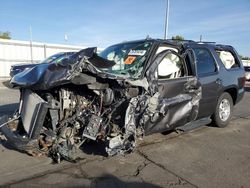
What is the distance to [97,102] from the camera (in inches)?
194

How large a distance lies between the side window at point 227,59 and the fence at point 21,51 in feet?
61.4

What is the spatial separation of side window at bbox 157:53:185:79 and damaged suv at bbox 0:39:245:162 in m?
0.02

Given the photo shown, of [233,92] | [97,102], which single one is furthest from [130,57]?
[233,92]

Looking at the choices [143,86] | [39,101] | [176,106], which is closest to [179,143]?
[176,106]

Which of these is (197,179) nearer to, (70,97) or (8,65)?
(70,97)

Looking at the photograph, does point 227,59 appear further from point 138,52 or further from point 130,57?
point 130,57

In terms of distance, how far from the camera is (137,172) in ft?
14.6

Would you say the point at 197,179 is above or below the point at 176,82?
below

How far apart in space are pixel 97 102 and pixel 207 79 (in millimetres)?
2560

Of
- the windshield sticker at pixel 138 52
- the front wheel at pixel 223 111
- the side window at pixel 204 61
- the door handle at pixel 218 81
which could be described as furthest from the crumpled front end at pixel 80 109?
the front wheel at pixel 223 111

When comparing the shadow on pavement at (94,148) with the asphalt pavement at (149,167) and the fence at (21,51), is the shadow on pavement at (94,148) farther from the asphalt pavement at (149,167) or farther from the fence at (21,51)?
the fence at (21,51)

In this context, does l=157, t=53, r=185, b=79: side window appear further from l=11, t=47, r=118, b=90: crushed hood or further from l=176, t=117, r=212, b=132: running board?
l=176, t=117, r=212, b=132: running board

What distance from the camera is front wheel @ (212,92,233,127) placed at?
6984 millimetres

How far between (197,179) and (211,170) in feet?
1.41
